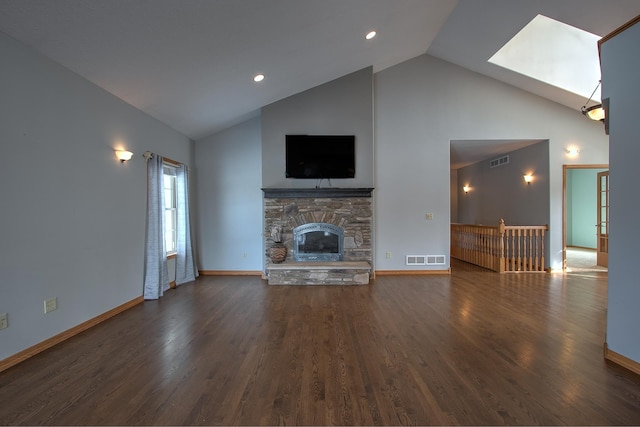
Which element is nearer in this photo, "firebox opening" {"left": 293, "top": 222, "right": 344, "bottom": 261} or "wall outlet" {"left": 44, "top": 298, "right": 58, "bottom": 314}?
"wall outlet" {"left": 44, "top": 298, "right": 58, "bottom": 314}

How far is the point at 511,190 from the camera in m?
6.96

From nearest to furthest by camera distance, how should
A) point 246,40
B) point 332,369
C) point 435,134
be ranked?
point 332,369 < point 246,40 < point 435,134

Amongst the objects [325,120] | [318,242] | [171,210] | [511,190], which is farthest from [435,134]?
[171,210]

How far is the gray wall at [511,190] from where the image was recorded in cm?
605

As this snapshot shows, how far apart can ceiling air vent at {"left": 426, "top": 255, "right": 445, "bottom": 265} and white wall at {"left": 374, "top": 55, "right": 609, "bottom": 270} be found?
12cm

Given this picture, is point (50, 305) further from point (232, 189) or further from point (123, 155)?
point (232, 189)

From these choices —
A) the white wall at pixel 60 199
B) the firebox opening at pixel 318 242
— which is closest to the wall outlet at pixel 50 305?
the white wall at pixel 60 199

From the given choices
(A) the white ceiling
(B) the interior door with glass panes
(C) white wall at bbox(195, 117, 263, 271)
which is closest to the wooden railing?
(B) the interior door with glass panes

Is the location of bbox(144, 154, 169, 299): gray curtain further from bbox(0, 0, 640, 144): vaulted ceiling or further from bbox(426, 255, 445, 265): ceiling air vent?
bbox(426, 255, 445, 265): ceiling air vent

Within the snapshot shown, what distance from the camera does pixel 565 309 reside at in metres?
3.65

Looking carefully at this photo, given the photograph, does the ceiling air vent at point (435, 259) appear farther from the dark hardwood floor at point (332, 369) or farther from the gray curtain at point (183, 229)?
the gray curtain at point (183, 229)

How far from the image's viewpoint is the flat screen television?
5363 mm

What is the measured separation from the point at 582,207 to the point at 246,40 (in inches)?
443

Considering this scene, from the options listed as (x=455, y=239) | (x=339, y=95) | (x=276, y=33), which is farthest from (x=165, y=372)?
(x=455, y=239)
